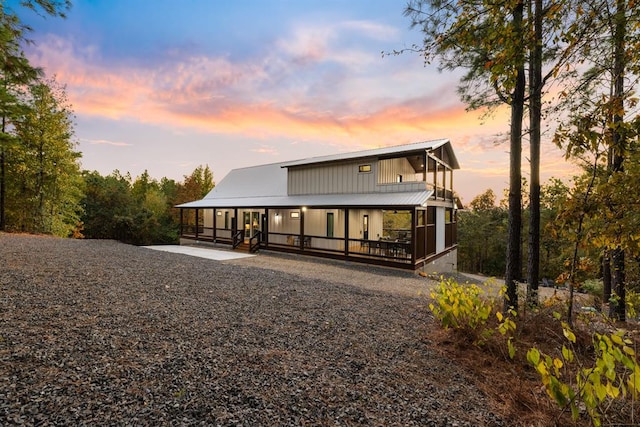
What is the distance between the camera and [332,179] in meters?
17.0

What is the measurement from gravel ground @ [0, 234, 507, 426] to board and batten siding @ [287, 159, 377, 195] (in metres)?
10.0

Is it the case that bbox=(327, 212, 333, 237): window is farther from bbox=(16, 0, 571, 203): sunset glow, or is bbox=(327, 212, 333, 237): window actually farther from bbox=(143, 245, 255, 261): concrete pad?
bbox=(16, 0, 571, 203): sunset glow

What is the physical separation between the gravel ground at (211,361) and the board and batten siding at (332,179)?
10.0 meters

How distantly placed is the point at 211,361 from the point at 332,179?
14327 mm

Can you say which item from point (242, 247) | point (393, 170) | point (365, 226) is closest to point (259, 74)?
point (393, 170)

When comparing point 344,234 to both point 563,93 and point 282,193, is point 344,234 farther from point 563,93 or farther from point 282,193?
point 563,93

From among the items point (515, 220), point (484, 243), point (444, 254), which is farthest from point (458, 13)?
Result: point (484, 243)

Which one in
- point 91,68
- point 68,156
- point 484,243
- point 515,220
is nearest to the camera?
point 515,220

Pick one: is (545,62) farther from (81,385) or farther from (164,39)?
(164,39)

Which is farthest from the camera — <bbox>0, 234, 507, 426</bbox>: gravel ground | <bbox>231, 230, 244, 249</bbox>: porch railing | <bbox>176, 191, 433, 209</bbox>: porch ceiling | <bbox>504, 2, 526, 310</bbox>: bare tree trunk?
<bbox>231, 230, 244, 249</bbox>: porch railing

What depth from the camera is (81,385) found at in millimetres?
2717

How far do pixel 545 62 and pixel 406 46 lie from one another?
3871mm

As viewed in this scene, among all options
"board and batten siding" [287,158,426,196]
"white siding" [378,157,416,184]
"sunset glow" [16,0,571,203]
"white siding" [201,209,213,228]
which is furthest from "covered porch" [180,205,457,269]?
"sunset glow" [16,0,571,203]

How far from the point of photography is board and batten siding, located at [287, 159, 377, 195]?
15635mm
